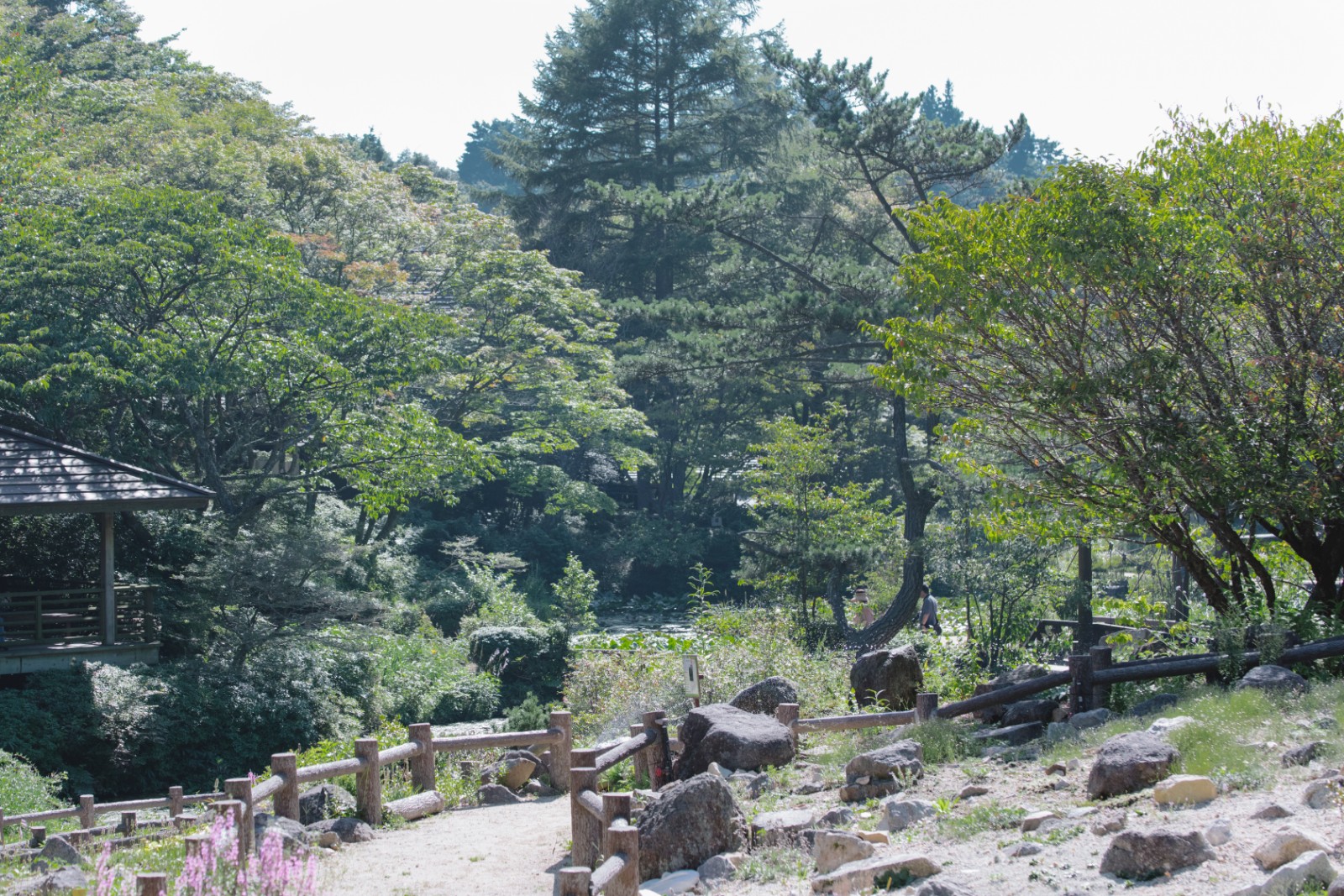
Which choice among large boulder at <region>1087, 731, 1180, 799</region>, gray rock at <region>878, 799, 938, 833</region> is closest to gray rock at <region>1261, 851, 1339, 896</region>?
large boulder at <region>1087, 731, 1180, 799</region>

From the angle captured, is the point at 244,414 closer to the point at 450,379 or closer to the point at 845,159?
the point at 450,379

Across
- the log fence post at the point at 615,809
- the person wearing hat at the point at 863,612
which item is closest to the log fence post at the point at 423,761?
the log fence post at the point at 615,809

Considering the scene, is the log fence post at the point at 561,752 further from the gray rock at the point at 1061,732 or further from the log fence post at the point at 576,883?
the log fence post at the point at 576,883

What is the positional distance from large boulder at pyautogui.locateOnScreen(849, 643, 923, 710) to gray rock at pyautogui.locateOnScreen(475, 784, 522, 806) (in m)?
3.22

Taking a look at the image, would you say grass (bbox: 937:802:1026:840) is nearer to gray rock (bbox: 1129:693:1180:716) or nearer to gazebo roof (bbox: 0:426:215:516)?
gray rock (bbox: 1129:693:1180:716)

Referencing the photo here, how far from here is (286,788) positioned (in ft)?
27.1

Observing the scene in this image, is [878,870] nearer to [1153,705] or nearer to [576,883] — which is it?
[576,883]

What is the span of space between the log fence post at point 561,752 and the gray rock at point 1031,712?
12.1 ft

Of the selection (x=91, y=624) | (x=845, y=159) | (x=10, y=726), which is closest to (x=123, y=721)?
(x=10, y=726)

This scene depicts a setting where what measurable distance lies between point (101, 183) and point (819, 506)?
518 inches

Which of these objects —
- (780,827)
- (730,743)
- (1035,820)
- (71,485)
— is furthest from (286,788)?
(71,485)

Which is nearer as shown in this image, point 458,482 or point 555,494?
point 458,482

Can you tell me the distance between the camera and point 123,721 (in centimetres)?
1480

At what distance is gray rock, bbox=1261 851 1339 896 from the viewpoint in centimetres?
463
